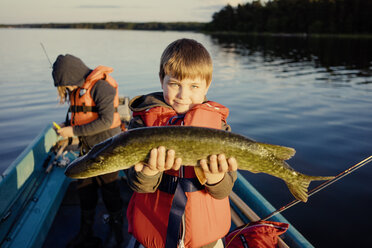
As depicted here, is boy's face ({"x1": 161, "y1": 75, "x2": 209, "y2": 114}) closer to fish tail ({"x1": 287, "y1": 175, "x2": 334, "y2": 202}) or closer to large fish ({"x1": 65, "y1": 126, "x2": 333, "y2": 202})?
large fish ({"x1": 65, "y1": 126, "x2": 333, "y2": 202})

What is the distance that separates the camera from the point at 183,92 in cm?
239

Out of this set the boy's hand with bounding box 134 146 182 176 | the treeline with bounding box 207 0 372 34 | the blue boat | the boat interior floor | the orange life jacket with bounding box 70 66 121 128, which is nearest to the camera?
the boy's hand with bounding box 134 146 182 176

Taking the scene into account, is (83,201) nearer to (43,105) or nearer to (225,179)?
(225,179)

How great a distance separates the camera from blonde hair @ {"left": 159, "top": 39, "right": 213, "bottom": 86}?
2.34m

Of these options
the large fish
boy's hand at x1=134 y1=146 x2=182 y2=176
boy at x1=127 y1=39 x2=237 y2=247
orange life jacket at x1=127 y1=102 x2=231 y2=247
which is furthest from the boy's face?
boy's hand at x1=134 y1=146 x2=182 y2=176

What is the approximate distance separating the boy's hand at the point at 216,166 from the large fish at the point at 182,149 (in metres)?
0.05

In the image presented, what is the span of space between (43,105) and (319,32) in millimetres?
87329

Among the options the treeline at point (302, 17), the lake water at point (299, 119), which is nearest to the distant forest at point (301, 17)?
the treeline at point (302, 17)

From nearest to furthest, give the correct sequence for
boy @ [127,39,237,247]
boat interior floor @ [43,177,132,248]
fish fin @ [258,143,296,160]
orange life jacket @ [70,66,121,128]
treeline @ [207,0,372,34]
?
1. boy @ [127,39,237,247]
2. fish fin @ [258,143,296,160]
3. orange life jacket @ [70,66,121,128]
4. boat interior floor @ [43,177,132,248]
5. treeline @ [207,0,372,34]

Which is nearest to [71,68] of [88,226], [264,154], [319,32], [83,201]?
[83,201]

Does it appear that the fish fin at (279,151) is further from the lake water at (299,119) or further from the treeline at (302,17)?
the treeline at (302,17)

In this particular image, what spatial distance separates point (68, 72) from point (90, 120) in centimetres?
86

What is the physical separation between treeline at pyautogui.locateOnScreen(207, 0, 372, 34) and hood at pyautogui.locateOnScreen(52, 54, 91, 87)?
281 feet

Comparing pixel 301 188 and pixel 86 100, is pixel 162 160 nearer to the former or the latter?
pixel 301 188
